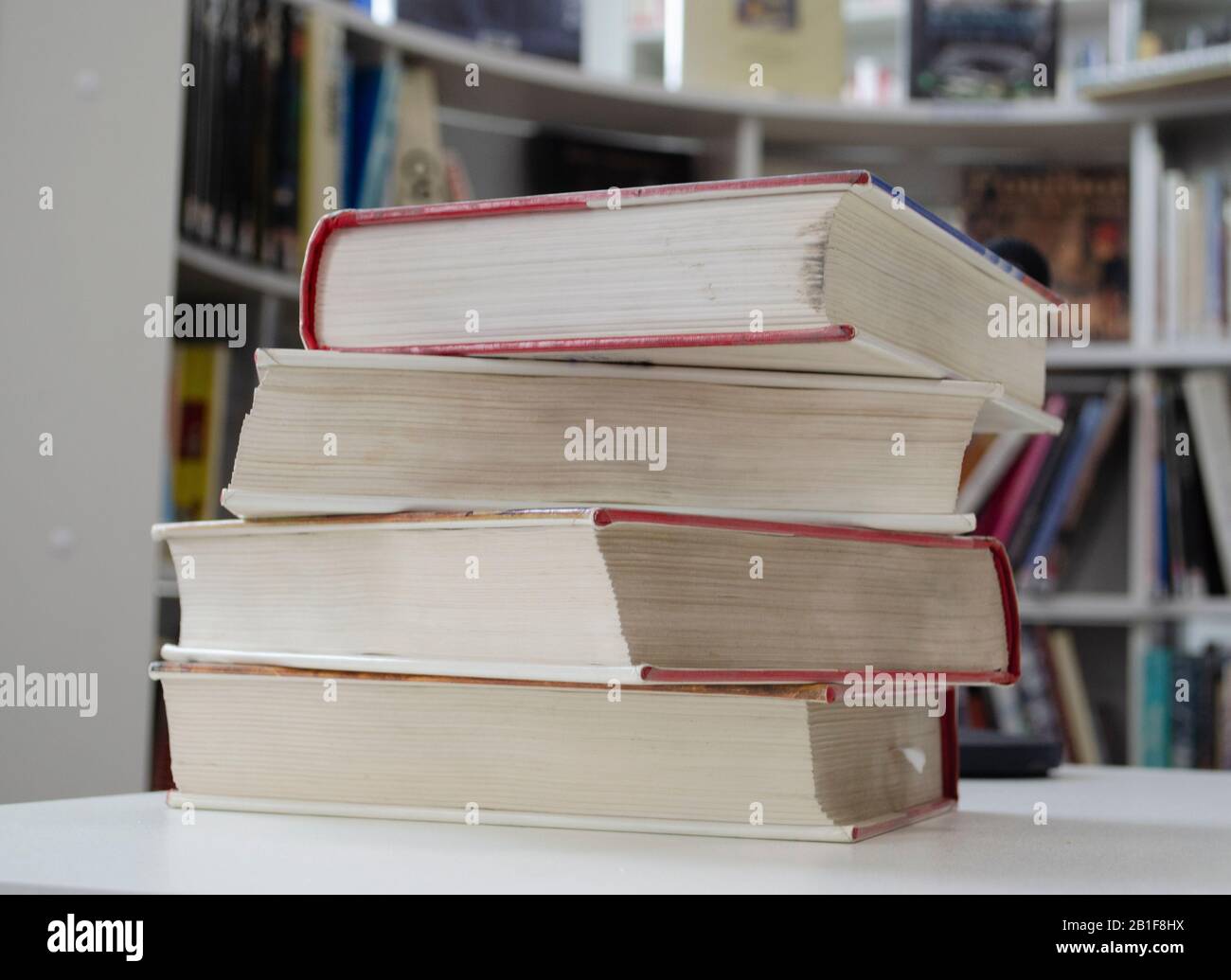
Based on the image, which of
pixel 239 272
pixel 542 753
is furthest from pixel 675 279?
pixel 239 272

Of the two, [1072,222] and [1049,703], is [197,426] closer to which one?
[1049,703]

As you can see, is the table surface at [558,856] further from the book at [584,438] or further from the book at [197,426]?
the book at [197,426]

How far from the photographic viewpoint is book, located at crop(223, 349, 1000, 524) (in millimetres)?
555

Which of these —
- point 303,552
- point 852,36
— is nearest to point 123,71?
point 303,552

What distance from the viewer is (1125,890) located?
1.33ft

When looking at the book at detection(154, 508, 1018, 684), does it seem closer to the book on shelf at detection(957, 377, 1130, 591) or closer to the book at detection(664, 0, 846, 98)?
the book on shelf at detection(957, 377, 1130, 591)

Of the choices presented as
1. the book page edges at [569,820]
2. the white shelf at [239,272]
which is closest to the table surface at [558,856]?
the book page edges at [569,820]

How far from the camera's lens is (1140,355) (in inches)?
87.0

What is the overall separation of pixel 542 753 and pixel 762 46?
201 cm

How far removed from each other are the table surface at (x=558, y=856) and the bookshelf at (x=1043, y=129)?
1.62 m

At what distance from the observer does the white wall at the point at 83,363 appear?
4.06 feet

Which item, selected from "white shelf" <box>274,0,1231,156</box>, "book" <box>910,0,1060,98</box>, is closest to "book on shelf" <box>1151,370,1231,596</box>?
"white shelf" <box>274,0,1231,156</box>

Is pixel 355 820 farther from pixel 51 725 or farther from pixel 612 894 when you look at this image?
pixel 51 725
